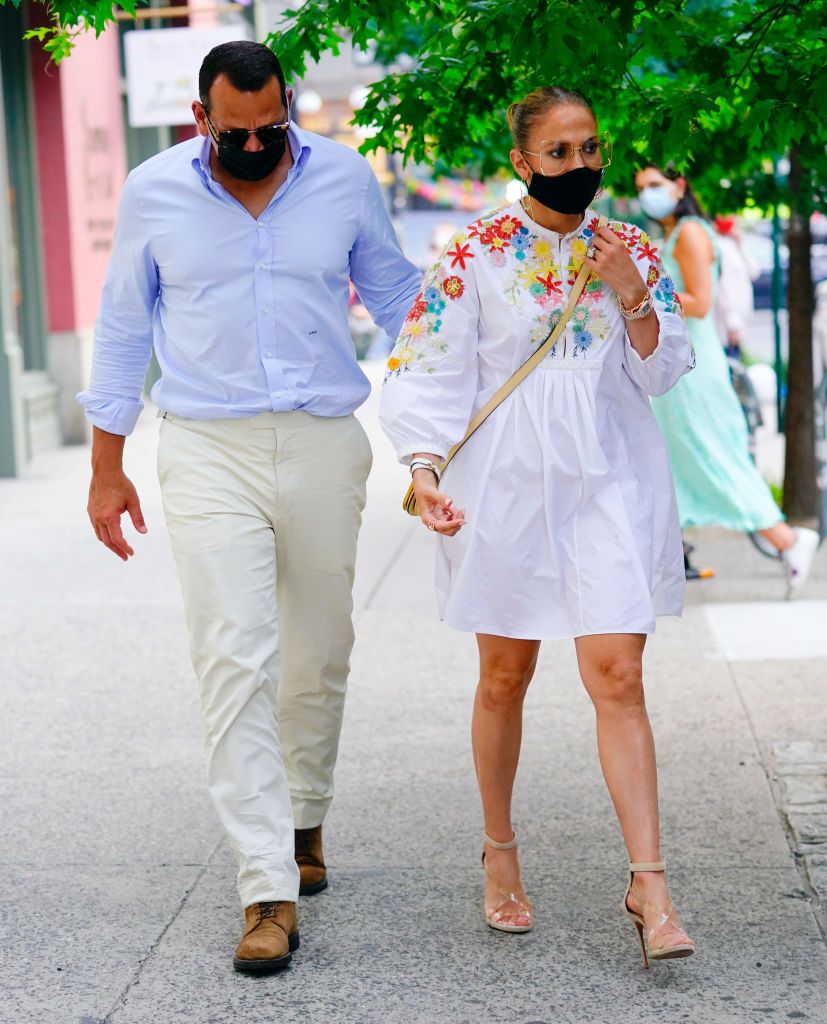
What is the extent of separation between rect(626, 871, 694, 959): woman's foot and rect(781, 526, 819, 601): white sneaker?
401cm

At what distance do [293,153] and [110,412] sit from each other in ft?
2.41

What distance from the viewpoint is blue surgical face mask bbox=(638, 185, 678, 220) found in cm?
729

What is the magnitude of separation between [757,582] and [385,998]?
4.69 meters

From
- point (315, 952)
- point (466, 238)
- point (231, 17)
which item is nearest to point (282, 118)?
point (466, 238)

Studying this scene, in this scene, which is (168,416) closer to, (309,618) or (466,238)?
(309,618)

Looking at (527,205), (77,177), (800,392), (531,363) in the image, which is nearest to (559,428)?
(531,363)

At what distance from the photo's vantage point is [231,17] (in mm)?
19312

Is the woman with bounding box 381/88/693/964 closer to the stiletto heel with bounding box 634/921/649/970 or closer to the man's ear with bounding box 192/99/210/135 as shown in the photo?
the stiletto heel with bounding box 634/921/649/970

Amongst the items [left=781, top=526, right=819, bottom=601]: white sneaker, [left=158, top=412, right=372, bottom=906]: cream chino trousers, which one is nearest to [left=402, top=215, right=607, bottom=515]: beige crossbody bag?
[left=158, top=412, right=372, bottom=906]: cream chino trousers

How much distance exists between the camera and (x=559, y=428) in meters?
3.61

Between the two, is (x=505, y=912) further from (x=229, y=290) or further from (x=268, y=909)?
(x=229, y=290)

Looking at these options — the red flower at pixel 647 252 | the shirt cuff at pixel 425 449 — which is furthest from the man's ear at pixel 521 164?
the shirt cuff at pixel 425 449

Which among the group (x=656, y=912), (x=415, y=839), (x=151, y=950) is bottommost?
(x=415, y=839)

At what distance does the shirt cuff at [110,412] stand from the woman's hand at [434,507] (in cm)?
72
